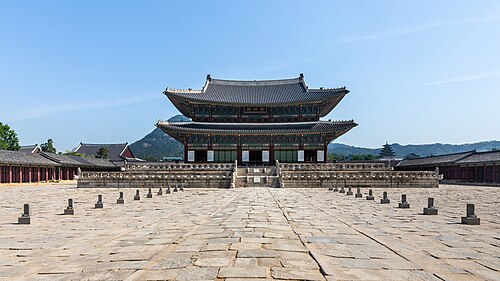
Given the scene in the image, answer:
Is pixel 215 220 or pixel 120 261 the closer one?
pixel 120 261

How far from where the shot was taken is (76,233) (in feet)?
29.2

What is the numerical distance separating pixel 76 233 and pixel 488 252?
904 centimetres

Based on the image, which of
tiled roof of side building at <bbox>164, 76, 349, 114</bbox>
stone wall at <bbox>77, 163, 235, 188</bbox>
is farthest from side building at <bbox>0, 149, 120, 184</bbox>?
tiled roof of side building at <bbox>164, 76, 349, 114</bbox>

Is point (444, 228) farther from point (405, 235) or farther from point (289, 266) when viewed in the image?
point (289, 266)

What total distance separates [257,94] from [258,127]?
316 inches

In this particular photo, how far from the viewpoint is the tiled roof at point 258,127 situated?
42344 mm

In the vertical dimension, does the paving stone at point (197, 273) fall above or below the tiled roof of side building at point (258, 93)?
below

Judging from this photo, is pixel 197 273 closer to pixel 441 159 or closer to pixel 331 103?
pixel 331 103

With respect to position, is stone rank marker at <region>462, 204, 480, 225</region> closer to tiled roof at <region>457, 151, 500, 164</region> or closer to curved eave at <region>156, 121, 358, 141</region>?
tiled roof at <region>457, 151, 500, 164</region>

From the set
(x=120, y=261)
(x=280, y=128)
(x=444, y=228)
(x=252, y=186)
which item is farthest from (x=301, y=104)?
(x=120, y=261)

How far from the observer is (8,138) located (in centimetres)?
6650

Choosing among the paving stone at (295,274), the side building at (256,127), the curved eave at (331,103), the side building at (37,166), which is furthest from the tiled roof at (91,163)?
the paving stone at (295,274)

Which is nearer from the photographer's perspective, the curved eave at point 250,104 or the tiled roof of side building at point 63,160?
the curved eave at point 250,104

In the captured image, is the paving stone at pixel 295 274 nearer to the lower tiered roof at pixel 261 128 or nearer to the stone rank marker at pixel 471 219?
the stone rank marker at pixel 471 219
